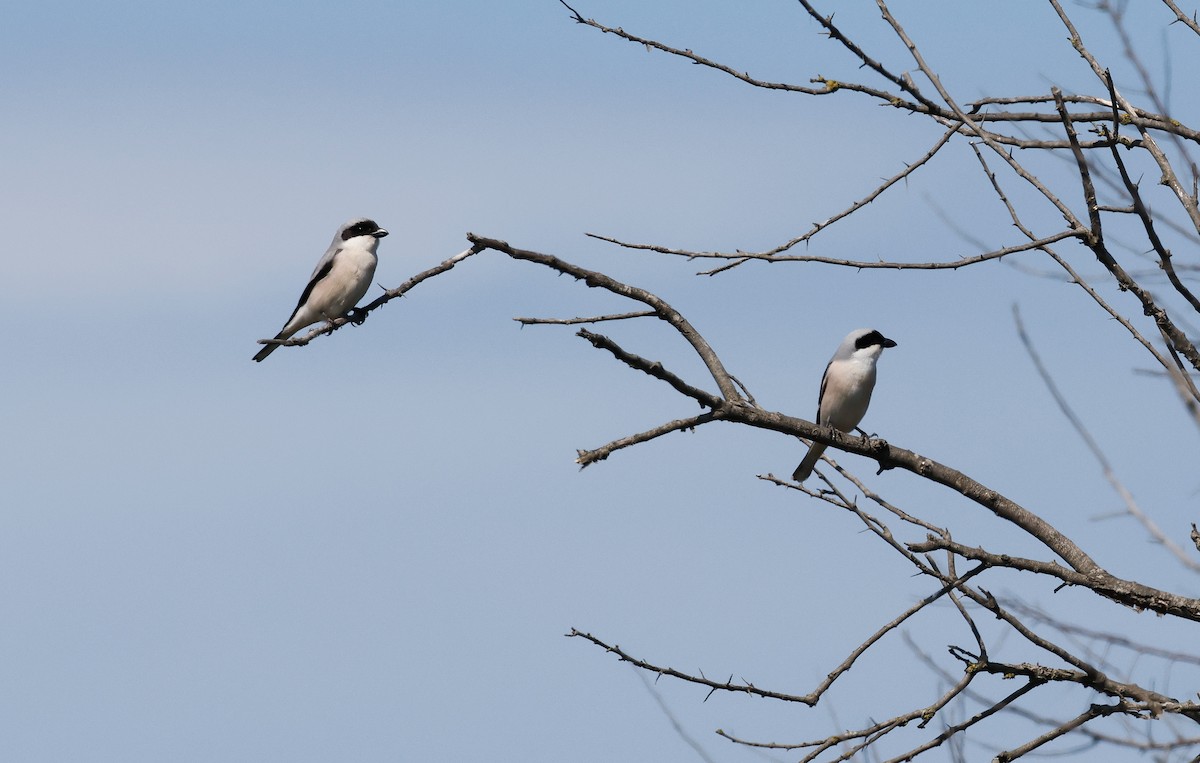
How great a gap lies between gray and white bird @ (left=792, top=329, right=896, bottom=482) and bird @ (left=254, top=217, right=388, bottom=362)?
4353mm

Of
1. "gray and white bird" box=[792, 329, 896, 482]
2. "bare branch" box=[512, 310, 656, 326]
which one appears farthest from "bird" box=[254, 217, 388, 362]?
"bare branch" box=[512, 310, 656, 326]

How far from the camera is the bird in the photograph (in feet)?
40.5

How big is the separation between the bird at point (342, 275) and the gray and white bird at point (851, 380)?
4.35 m

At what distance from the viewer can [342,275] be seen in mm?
12320

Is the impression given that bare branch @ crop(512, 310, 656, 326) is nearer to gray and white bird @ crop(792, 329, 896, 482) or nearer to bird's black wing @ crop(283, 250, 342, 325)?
gray and white bird @ crop(792, 329, 896, 482)

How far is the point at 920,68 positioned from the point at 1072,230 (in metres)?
0.91

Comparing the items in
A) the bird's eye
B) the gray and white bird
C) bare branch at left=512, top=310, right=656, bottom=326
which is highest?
the bird's eye

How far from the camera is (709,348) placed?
5.00 metres

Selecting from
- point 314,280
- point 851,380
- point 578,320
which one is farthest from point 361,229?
point 578,320

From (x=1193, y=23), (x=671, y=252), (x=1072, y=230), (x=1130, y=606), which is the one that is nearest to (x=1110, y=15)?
(x=1072, y=230)

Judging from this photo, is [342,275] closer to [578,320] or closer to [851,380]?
[851,380]

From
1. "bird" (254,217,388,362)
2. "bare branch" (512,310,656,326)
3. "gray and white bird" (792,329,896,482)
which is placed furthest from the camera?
"bird" (254,217,388,362)

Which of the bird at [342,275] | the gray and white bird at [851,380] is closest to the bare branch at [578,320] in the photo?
the gray and white bird at [851,380]

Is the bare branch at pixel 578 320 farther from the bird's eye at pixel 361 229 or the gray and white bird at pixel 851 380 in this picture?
the bird's eye at pixel 361 229
